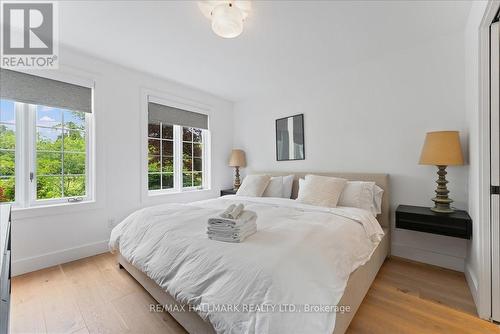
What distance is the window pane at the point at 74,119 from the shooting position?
9.12ft

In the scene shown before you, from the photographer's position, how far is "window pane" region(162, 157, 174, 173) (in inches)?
147

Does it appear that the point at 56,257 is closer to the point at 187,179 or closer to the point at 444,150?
the point at 187,179

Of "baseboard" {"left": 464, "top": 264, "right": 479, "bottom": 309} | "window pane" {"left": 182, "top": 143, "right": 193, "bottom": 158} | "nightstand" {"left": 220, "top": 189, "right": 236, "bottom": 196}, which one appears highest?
"window pane" {"left": 182, "top": 143, "right": 193, "bottom": 158}

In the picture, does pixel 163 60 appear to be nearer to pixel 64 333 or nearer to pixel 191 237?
pixel 191 237

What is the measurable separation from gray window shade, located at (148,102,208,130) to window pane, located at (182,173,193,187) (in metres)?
0.89

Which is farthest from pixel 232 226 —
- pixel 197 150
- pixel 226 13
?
pixel 197 150

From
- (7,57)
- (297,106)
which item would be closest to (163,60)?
(7,57)

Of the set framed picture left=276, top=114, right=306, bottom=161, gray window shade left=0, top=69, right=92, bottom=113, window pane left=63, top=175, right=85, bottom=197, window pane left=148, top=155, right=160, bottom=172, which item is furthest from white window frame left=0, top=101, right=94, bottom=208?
framed picture left=276, top=114, right=306, bottom=161

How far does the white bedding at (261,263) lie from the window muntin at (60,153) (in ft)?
4.30

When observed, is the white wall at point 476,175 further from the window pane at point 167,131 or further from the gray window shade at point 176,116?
the window pane at point 167,131

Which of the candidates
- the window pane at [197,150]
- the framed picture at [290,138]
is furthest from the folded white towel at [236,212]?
the window pane at [197,150]

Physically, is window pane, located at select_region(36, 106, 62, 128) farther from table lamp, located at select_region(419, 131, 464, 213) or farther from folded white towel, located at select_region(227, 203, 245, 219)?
table lamp, located at select_region(419, 131, 464, 213)

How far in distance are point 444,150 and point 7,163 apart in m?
4.47

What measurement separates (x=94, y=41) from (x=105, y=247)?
2499 millimetres
